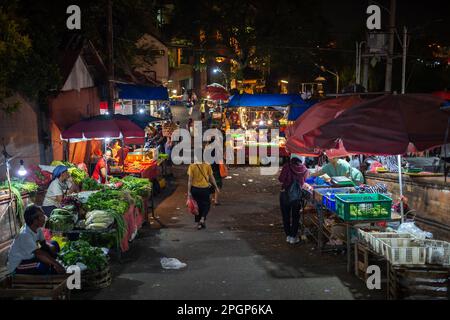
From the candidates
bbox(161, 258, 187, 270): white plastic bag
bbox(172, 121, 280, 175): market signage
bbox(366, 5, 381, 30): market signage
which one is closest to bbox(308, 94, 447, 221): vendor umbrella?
bbox(161, 258, 187, 270): white plastic bag

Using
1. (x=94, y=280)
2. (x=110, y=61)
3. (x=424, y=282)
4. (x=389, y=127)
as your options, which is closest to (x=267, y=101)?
(x=110, y=61)

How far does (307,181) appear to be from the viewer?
34.8 feet

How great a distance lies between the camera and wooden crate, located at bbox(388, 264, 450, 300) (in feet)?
19.7

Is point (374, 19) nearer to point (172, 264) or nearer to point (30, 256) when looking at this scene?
point (172, 264)

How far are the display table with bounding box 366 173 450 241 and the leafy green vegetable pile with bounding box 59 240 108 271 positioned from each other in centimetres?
631

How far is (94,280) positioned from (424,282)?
15.5ft

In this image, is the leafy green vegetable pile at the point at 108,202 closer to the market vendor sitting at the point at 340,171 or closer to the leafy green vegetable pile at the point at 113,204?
the leafy green vegetable pile at the point at 113,204

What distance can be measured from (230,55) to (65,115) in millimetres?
26903

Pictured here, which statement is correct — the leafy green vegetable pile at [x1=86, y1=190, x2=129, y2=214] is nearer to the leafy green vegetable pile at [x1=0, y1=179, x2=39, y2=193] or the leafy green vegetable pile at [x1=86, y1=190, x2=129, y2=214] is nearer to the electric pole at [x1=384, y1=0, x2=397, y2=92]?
the leafy green vegetable pile at [x1=0, y1=179, x2=39, y2=193]

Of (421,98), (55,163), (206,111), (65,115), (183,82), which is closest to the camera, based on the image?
(421,98)

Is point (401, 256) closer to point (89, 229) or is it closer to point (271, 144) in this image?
point (89, 229)

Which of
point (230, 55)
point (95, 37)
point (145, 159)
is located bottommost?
point (145, 159)
